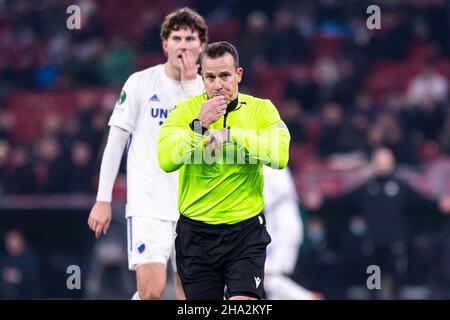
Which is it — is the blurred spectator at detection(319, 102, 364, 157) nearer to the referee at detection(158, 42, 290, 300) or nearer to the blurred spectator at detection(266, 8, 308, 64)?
the blurred spectator at detection(266, 8, 308, 64)

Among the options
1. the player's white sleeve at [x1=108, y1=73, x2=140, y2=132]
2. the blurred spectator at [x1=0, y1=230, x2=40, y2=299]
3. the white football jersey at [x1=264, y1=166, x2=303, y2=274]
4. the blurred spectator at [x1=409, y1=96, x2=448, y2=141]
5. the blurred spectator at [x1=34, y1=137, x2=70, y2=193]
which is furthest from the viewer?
the blurred spectator at [x1=409, y1=96, x2=448, y2=141]

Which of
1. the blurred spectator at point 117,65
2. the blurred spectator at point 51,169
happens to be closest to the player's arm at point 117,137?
the blurred spectator at point 51,169

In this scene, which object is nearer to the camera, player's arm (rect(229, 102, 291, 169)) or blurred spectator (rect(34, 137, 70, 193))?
player's arm (rect(229, 102, 291, 169))

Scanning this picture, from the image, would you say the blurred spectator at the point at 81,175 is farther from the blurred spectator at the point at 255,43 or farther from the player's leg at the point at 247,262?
the player's leg at the point at 247,262

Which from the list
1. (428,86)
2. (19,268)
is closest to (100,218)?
(19,268)

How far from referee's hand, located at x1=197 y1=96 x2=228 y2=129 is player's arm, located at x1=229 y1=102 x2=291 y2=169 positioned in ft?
0.44

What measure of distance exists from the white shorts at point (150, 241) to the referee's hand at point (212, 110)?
1.63m

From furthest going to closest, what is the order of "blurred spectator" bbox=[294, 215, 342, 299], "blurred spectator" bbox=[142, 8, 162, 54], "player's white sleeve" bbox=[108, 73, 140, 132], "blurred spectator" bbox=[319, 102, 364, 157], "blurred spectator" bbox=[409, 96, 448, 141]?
"blurred spectator" bbox=[142, 8, 162, 54] < "blurred spectator" bbox=[409, 96, 448, 141] < "blurred spectator" bbox=[319, 102, 364, 157] < "blurred spectator" bbox=[294, 215, 342, 299] < "player's white sleeve" bbox=[108, 73, 140, 132]

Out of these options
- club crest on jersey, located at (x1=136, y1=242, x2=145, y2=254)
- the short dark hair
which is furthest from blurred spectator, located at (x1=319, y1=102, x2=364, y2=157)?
the short dark hair

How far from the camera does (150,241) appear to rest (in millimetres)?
7938

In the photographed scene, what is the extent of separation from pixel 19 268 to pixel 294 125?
5.16 metres

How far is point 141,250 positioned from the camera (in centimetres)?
791

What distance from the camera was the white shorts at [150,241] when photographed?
7.91 meters

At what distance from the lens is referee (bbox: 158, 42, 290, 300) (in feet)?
21.6
